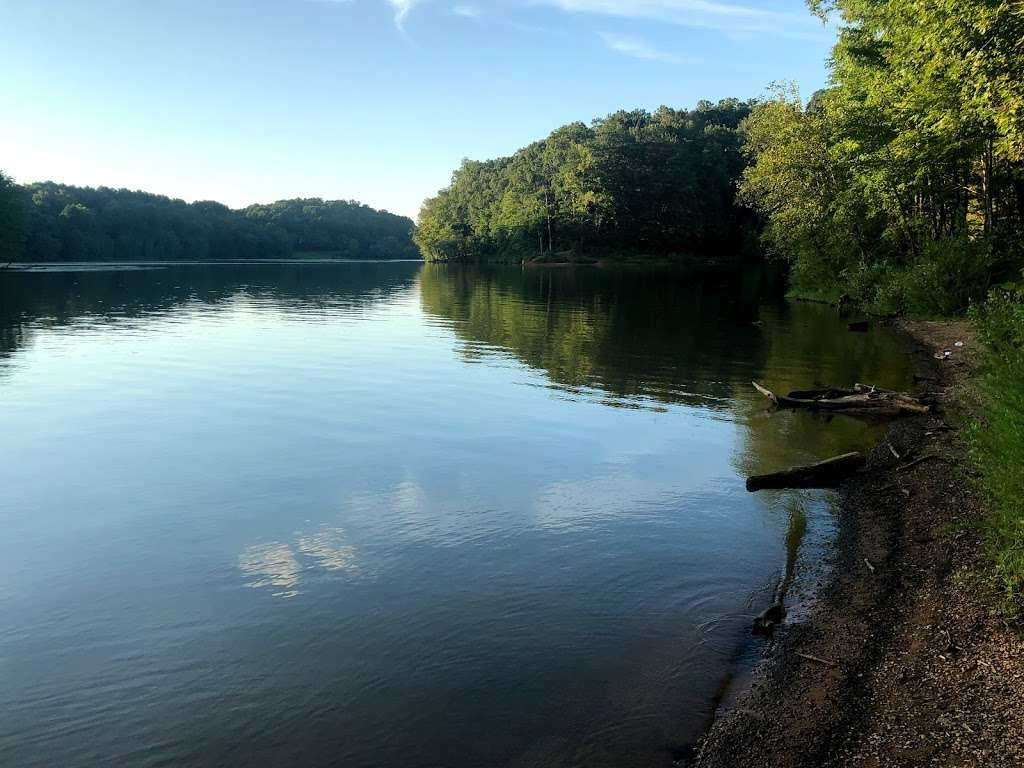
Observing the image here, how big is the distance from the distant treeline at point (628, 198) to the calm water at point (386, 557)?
4725 inches

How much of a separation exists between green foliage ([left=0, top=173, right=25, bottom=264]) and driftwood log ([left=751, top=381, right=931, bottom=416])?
404ft

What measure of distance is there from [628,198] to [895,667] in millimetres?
139166

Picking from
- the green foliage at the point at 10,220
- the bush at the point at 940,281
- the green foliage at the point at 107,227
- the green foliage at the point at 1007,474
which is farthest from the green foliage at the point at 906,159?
the green foliage at the point at 107,227

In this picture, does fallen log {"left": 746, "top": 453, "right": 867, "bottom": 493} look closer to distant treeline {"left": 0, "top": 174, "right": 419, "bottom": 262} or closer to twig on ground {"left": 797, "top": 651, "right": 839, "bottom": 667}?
twig on ground {"left": 797, "top": 651, "right": 839, "bottom": 667}

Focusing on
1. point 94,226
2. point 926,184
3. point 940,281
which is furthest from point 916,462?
point 94,226

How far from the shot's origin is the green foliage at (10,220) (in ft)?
351

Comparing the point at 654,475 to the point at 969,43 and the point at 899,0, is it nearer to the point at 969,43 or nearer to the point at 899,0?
the point at 969,43

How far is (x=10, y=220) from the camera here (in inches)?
4279

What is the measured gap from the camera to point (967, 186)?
38.4 meters

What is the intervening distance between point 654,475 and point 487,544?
4.68 m

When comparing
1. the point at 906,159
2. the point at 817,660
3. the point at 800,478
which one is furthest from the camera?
the point at 906,159

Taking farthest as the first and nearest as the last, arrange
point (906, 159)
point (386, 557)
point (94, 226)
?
1. point (94, 226)
2. point (906, 159)
3. point (386, 557)

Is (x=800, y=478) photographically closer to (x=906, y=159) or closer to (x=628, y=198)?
(x=906, y=159)

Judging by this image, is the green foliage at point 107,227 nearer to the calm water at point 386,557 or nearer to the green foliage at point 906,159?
the green foliage at point 906,159
